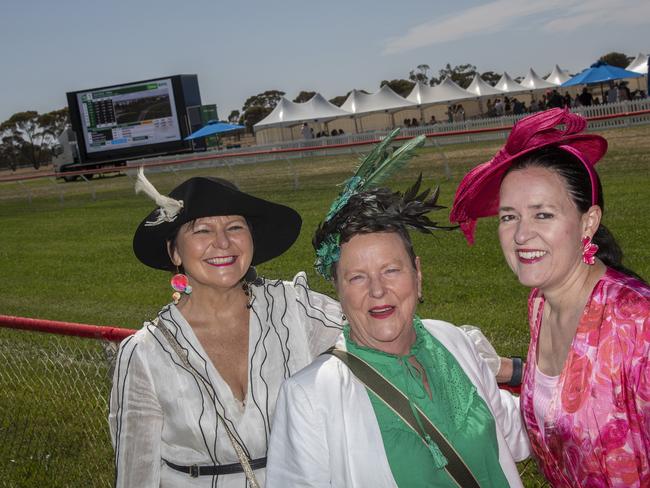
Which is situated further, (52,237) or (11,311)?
(52,237)

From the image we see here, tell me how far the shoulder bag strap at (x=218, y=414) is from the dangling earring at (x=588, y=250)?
4.78 feet

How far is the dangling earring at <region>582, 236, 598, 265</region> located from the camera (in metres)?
2.52

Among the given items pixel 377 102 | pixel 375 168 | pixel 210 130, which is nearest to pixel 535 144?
pixel 375 168

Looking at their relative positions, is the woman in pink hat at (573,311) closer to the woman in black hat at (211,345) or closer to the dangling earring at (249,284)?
the woman in black hat at (211,345)

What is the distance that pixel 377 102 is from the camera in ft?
168

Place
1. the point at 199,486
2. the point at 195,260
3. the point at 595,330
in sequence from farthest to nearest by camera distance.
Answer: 1. the point at 195,260
2. the point at 199,486
3. the point at 595,330

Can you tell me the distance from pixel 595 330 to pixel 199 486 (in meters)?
1.62

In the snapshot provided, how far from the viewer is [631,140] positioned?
1761cm

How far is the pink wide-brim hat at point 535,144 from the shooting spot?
8.20 ft

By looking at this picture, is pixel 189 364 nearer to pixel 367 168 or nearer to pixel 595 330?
pixel 367 168

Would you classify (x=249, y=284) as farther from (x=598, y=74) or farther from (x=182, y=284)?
(x=598, y=74)

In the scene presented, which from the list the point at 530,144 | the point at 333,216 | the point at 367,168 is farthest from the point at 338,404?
the point at 530,144

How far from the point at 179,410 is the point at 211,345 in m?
0.33

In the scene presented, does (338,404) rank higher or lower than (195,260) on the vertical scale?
lower
